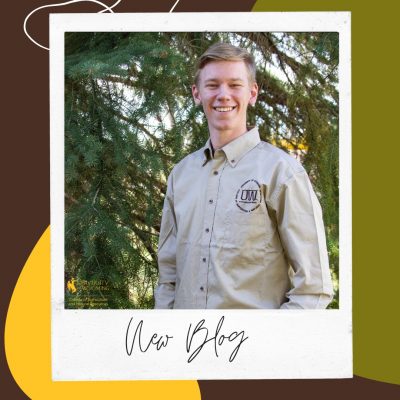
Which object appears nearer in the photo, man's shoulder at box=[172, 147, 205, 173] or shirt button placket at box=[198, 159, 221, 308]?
shirt button placket at box=[198, 159, 221, 308]

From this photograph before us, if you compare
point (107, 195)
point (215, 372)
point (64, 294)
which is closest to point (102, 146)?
point (107, 195)

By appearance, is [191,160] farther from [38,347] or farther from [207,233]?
[38,347]

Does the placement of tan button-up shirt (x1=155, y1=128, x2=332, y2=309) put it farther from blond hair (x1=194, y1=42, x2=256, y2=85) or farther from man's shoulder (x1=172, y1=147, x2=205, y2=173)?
blond hair (x1=194, y1=42, x2=256, y2=85)

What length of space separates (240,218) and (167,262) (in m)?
0.36

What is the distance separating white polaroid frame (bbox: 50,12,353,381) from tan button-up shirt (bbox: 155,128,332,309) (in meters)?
0.08

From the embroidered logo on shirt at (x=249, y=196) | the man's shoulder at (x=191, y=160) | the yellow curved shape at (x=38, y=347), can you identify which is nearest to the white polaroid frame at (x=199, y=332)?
the yellow curved shape at (x=38, y=347)

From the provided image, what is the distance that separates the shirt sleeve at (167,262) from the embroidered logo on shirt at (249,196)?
0.30m

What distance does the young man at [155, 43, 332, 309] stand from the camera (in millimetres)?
2732

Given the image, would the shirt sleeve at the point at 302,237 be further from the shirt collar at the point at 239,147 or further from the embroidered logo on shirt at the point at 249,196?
the shirt collar at the point at 239,147

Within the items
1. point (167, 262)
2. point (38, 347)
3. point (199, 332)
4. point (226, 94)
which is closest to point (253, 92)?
point (226, 94)

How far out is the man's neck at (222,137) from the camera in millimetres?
2834

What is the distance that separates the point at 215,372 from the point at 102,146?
3.17 feet

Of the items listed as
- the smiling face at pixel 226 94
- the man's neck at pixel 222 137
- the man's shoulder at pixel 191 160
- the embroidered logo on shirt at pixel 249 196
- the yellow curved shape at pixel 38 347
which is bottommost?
the yellow curved shape at pixel 38 347

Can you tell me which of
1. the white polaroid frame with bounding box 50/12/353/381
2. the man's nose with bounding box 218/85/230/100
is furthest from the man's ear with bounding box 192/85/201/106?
the white polaroid frame with bounding box 50/12/353/381
